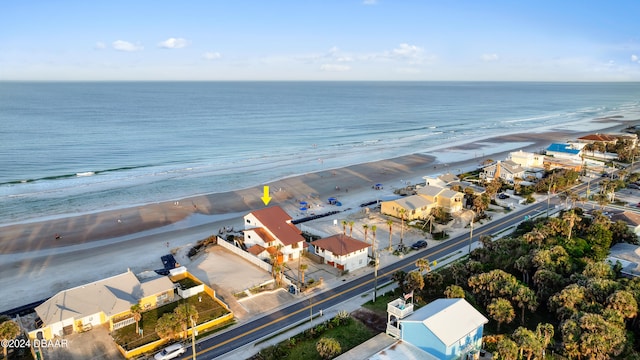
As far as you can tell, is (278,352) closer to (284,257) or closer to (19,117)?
(284,257)

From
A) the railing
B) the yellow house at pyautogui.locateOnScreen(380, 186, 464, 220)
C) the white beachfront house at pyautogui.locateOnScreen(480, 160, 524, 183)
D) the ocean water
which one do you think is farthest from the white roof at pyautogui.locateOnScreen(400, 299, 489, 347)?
the ocean water

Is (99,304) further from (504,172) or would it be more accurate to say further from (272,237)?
(504,172)

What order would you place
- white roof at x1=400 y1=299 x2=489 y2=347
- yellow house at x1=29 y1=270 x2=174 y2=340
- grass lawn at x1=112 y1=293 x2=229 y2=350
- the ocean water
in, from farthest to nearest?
the ocean water
yellow house at x1=29 y1=270 x2=174 y2=340
grass lawn at x1=112 y1=293 x2=229 y2=350
white roof at x1=400 y1=299 x2=489 y2=347

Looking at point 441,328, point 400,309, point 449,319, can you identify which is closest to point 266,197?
point 400,309

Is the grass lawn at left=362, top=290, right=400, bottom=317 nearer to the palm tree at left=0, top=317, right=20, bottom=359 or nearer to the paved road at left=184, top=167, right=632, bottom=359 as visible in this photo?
the paved road at left=184, top=167, right=632, bottom=359

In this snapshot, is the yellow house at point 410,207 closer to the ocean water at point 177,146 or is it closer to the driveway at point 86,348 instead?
the ocean water at point 177,146

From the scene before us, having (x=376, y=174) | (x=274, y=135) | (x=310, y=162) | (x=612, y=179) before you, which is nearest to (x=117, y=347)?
(x=376, y=174)
